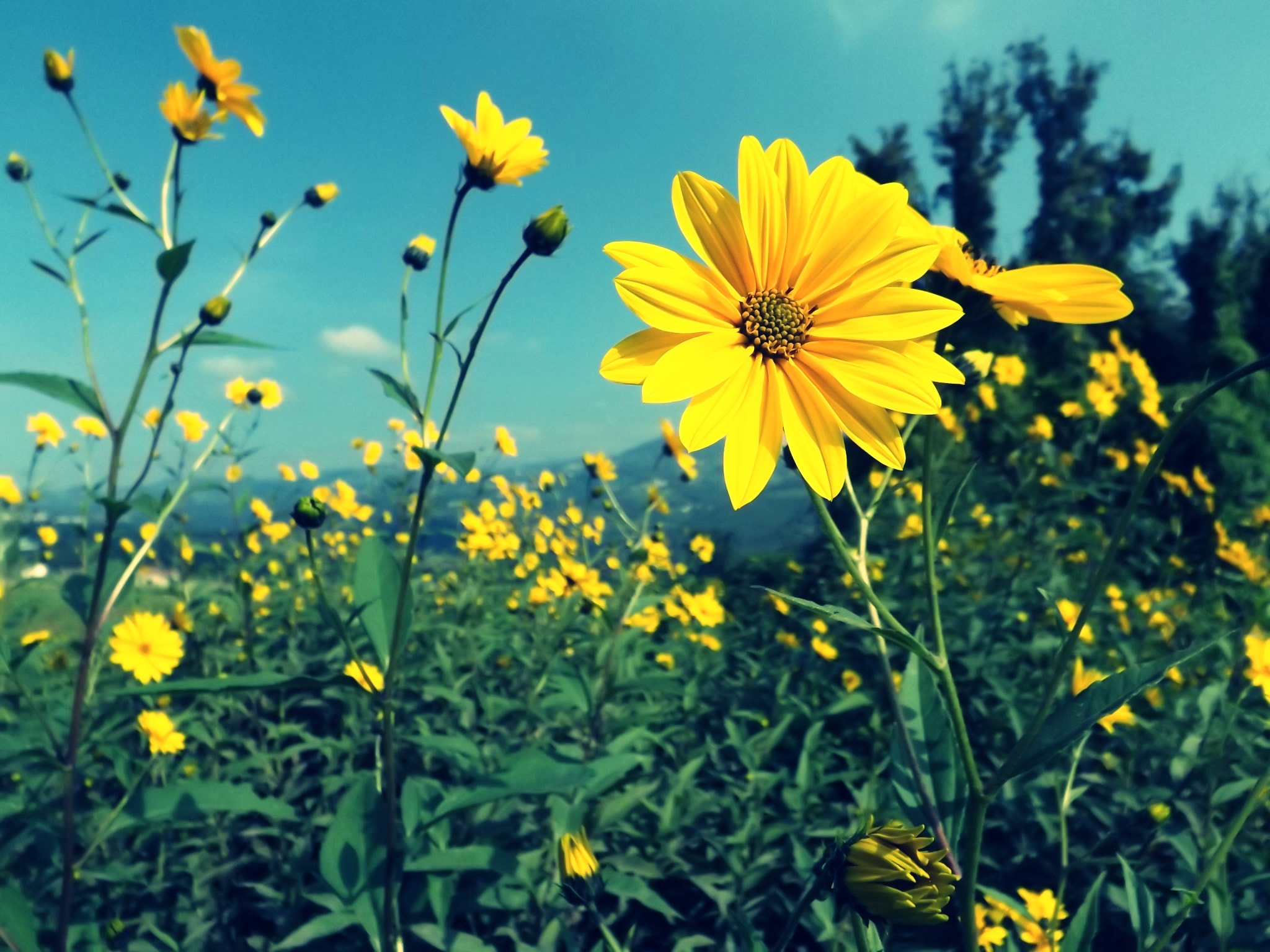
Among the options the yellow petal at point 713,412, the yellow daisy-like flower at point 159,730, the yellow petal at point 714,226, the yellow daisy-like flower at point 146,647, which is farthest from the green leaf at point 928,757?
the yellow daisy-like flower at point 146,647

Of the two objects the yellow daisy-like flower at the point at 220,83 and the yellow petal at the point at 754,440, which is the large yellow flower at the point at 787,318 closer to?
the yellow petal at the point at 754,440

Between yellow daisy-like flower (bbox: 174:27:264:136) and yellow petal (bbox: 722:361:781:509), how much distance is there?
50.7 inches

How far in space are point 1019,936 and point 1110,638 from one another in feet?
6.14

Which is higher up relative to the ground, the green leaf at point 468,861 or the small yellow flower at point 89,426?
the small yellow flower at point 89,426

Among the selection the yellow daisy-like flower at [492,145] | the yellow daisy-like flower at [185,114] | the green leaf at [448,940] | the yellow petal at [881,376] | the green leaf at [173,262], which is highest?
the yellow daisy-like flower at [185,114]

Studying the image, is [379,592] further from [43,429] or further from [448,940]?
[43,429]

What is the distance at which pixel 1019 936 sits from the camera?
168 centimetres

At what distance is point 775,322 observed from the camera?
0.75 metres

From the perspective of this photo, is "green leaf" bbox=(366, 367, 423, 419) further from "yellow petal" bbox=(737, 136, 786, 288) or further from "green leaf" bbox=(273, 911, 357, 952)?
"green leaf" bbox=(273, 911, 357, 952)

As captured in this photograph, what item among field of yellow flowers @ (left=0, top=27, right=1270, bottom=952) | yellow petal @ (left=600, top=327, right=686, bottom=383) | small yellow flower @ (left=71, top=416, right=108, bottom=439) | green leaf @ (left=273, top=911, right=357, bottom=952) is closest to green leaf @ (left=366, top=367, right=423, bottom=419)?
field of yellow flowers @ (left=0, top=27, right=1270, bottom=952)

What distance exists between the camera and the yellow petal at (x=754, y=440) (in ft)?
2.04

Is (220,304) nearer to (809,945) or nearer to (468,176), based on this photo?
(468,176)

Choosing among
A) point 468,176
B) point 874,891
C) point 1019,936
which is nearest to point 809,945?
point 1019,936

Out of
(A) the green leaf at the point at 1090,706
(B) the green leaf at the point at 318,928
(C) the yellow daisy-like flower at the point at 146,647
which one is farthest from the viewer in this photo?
(C) the yellow daisy-like flower at the point at 146,647
